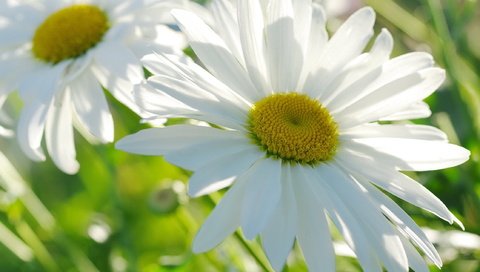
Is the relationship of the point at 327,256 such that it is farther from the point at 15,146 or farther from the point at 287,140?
the point at 15,146

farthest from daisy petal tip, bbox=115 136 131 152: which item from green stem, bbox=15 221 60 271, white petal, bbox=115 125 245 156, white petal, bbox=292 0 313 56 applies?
green stem, bbox=15 221 60 271

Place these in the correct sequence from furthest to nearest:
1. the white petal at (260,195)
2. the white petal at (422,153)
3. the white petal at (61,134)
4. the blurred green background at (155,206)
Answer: the blurred green background at (155,206)
the white petal at (61,134)
the white petal at (422,153)
the white petal at (260,195)

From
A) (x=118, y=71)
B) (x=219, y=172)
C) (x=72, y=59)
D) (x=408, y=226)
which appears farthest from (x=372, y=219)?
(x=72, y=59)

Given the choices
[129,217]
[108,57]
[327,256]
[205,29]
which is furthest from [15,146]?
[327,256]

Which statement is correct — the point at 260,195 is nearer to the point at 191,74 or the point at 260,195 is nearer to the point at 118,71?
the point at 191,74

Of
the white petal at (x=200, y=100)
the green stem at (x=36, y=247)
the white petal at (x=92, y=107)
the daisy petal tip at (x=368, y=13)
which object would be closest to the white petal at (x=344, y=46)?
the daisy petal tip at (x=368, y=13)

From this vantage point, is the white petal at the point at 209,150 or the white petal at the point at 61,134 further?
the white petal at the point at 61,134

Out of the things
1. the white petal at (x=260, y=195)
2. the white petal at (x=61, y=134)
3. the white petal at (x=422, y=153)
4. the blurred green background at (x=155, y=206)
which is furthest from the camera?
the blurred green background at (x=155, y=206)

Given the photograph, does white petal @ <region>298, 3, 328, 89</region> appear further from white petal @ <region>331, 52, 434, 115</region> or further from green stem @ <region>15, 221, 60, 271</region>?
green stem @ <region>15, 221, 60, 271</region>

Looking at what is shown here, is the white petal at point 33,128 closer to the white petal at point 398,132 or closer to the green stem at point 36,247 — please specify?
the green stem at point 36,247
